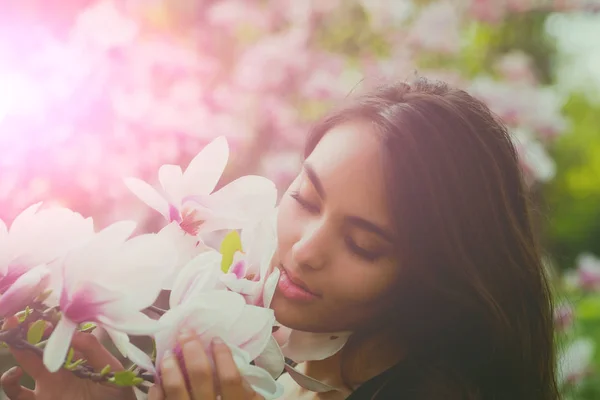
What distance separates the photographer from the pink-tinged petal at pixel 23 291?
86 centimetres

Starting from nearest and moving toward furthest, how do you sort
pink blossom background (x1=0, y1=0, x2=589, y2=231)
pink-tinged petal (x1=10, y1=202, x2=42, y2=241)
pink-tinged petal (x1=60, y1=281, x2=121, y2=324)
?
pink-tinged petal (x1=60, y1=281, x2=121, y2=324) → pink-tinged petal (x1=10, y1=202, x2=42, y2=241) → pink blossom background (x1=0, y1=0, x2=589, y2=231)

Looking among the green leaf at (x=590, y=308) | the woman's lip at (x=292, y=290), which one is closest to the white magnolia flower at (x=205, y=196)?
the woman's lip at (x=292, y=290)

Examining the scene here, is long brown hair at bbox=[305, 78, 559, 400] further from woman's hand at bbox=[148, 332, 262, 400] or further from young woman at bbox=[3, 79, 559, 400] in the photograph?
woman's hand at bbox=[148, 332, 262, 400]

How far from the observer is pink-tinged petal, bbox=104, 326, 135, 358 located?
88cm

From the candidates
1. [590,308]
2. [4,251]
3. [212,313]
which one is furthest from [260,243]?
[590,308]

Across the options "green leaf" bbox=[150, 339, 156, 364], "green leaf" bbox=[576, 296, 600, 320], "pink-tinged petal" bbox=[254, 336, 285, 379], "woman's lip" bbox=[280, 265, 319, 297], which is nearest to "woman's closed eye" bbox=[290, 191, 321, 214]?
"woman's lip" bbox=[280, 265, 319, 297]

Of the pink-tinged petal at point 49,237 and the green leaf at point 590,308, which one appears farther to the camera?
the green leaf at point 590,308

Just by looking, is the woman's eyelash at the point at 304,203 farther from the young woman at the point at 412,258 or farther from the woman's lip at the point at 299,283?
the woman's lip at the point at 299,283

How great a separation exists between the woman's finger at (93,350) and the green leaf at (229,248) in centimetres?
21

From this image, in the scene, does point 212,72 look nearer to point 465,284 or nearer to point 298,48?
point 298,48

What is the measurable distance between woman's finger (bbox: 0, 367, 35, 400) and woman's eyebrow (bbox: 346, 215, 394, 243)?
21.3 inches

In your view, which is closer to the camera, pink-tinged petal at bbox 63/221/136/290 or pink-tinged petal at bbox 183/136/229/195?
pink-tinged petal at bbox 63/221/136/290

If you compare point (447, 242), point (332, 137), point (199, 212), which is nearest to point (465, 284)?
point (447, 242)

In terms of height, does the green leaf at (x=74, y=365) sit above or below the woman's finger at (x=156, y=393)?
above
